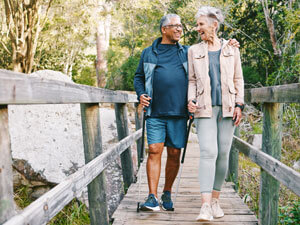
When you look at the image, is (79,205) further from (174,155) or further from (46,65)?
(46,65)

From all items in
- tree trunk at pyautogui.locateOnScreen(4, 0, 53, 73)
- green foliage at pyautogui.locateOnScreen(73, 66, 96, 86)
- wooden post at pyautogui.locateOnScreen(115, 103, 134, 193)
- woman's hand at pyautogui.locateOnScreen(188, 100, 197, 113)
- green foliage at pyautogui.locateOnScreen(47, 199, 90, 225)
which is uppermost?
tree trunk at pyautogui.locateOnScreen(4, 0, 53, 73)

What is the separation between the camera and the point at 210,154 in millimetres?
2883

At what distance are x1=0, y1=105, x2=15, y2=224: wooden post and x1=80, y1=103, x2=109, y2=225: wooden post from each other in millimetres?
1406

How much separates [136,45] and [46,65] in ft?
16.1

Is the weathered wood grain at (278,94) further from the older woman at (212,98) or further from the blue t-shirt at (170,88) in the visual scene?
the blue t-shirt at (170,88)

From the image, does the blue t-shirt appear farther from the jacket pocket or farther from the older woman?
the jacket pocket

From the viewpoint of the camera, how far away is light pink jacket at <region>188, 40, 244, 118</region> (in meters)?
2.88

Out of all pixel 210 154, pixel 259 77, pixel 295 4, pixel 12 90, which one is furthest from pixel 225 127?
pixel 259 77

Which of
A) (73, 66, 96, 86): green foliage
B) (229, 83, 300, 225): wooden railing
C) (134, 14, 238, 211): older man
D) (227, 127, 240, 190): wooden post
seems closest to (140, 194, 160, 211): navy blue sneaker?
(134, 14, 238, 211): older man

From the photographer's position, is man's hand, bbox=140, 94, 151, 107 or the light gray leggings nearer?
the light gray leggings

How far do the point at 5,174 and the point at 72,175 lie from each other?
76 centimetres

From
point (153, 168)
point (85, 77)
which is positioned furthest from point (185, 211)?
point (85, 77)

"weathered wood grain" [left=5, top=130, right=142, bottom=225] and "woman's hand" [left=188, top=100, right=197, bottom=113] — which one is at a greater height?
"woman's hand" [left=188, top=100, right=197, bottom=113]

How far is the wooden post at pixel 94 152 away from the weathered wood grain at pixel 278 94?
53.7 inches
